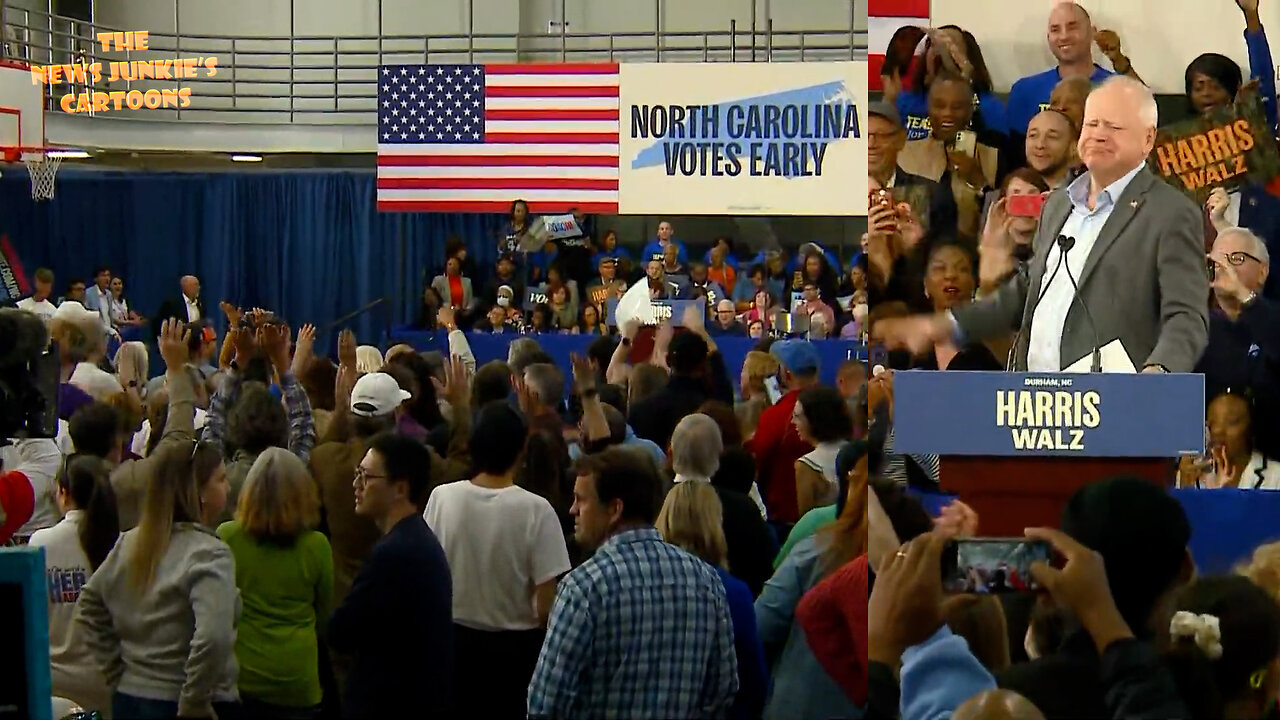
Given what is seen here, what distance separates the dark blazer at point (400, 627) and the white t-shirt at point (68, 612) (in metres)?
0.79

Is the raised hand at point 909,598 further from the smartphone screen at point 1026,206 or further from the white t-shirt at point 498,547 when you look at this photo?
the white t-shirt at point 498,547

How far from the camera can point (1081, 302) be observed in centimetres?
319

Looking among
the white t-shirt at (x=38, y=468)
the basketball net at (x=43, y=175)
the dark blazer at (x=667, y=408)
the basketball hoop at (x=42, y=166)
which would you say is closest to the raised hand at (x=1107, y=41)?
the dark blazer at (x=667, y=408)

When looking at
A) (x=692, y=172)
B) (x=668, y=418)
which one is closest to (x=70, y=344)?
(x=668, y=418)

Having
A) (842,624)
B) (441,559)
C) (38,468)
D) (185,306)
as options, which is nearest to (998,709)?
(842,624)

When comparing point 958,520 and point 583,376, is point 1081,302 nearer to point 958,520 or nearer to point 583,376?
point 958,520

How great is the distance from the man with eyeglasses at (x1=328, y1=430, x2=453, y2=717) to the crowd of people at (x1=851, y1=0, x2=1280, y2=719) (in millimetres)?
1473

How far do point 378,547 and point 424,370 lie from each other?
2.23 meters

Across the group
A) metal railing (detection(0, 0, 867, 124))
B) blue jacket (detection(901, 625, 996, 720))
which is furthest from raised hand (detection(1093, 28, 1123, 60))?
metal railing (detection(0, 0, 867, 124))

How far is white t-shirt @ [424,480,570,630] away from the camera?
4703 mm

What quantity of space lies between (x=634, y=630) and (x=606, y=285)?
38.9 ft

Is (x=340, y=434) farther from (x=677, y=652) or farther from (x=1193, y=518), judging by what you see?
(x=1193, y=518)

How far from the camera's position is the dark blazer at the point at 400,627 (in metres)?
4.28

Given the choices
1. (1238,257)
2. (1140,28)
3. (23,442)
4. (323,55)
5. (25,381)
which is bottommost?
(23,442)
